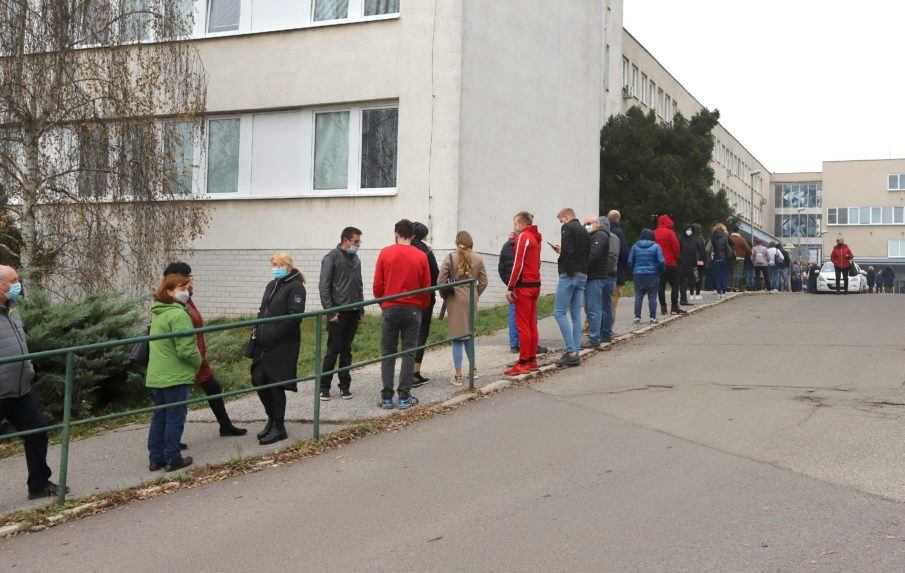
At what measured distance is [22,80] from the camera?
15.6 metres

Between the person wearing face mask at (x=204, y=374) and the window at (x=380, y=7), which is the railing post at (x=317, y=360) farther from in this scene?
the window at (x=380, y=7)

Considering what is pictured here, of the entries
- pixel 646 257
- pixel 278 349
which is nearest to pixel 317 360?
pixel 278 349

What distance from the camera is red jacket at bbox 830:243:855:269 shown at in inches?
1150

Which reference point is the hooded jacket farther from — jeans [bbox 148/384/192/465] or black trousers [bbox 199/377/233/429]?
jeans [bbox 148/384/192/465]

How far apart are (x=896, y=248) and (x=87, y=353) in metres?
90.0

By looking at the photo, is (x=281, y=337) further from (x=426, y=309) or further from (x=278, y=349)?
(x=426, y=309)

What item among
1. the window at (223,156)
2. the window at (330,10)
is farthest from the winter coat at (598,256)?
the window at (223,156)

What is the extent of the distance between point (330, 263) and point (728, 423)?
4367mm

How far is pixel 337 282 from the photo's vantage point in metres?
10.8

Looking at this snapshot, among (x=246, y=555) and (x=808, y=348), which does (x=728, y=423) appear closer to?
(x=246, y=555)

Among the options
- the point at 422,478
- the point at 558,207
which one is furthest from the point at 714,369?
the point at 558,207

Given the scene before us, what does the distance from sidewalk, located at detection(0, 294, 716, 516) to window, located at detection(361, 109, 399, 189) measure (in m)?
7.41

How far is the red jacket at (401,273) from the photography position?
1028 cm

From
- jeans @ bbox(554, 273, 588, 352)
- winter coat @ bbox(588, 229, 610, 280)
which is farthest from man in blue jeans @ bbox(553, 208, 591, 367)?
winter coat @ bbox(588, 229, 610, 280)
